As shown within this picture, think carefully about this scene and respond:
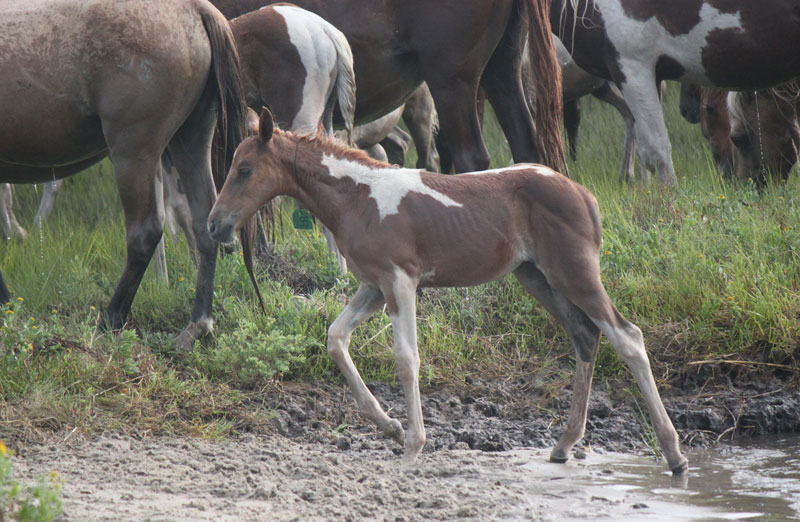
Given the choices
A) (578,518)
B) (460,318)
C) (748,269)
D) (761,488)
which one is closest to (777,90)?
(748,269)

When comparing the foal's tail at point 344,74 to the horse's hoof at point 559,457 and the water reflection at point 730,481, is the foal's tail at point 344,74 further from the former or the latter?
the water reflection at point 730,481

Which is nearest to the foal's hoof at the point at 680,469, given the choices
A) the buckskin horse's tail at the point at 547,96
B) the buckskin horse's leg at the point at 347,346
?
the buckskin horse's leg at the point at 347,346

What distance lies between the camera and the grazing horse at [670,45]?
6.86 metres

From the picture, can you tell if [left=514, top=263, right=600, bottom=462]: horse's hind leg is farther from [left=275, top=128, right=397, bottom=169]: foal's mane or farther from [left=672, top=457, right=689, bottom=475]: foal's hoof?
[left=275, top=128, right=397, bottom=169]: foal's mane

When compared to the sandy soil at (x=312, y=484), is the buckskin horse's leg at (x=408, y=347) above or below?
above

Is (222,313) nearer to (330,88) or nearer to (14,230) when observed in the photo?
(330,88)

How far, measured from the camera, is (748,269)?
605 cm

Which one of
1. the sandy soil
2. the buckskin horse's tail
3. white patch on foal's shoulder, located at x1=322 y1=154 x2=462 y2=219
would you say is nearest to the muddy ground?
the sandy soil

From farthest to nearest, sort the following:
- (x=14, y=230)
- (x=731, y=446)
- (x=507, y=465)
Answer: (x=14, y=230)
(x=731, y=446)
(x=507, y=465)

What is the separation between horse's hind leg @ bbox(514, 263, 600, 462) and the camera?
4727mm

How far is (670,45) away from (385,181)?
10.9 ft

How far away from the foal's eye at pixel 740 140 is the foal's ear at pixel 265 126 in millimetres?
4685

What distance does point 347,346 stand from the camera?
476 cm

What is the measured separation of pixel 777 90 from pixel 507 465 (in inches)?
178
